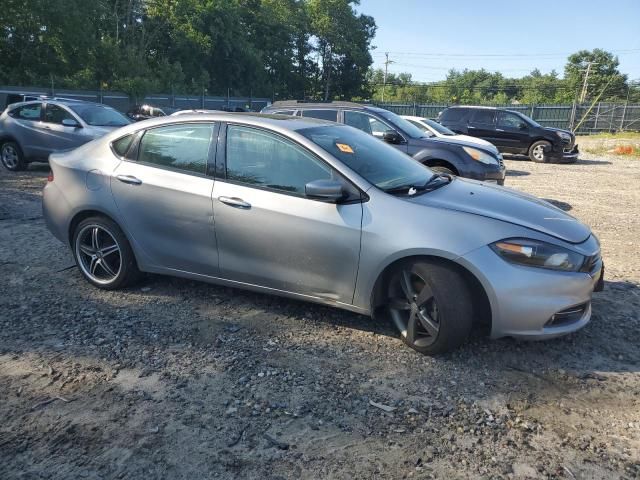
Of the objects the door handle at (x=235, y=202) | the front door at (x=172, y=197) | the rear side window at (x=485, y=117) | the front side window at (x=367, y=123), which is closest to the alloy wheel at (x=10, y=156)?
the front side window at (x=367, y=123)

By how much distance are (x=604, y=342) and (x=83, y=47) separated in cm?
3687

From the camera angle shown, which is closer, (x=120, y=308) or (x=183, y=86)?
(x=120, y=308)

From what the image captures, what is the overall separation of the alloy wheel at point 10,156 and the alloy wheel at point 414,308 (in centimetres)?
1083

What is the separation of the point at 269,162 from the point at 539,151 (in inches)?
604

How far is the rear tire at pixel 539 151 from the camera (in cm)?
1703

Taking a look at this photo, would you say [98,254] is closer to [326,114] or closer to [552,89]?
[326,114]

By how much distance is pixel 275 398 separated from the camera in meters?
3.11

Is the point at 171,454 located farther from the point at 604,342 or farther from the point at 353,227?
the point at 604,342

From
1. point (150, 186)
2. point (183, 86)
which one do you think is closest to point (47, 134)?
point (150, 186)

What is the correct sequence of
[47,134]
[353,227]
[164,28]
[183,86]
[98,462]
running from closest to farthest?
[98,462] < [353,227] < [47,134] < [183,86] < [164,28]

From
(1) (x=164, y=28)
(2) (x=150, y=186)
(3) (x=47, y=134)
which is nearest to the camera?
(2) (x=150, y=186)

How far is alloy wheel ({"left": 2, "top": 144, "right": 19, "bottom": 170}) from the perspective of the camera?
11547 millimetres

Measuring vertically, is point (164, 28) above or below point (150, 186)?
above

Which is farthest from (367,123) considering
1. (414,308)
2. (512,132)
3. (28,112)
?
(512,132)
